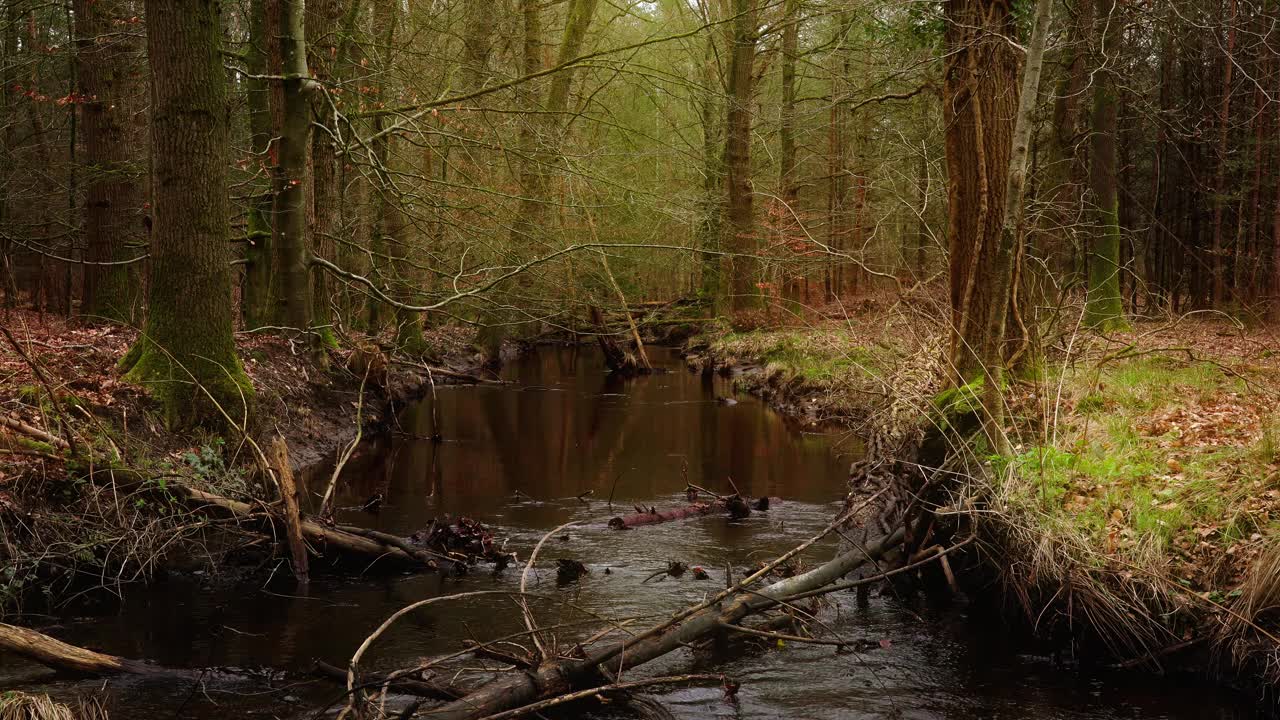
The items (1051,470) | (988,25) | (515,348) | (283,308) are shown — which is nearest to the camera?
(1051,470)

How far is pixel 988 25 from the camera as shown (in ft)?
23.2

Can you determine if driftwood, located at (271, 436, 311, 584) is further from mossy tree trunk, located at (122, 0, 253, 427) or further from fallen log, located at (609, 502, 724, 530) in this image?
fallen log, located at (609, 502, 724, 530)

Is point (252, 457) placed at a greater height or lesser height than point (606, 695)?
greater

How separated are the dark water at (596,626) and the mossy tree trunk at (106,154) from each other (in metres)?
5.77

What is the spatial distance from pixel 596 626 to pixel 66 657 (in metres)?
3.02

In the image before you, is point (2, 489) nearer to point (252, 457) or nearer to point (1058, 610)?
point (252, 457)

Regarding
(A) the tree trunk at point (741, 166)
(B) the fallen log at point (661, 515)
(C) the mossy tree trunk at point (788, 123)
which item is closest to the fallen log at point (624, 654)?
(B) the fallen log at point (661, 515)

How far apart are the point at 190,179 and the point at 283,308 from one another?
4.14 metres

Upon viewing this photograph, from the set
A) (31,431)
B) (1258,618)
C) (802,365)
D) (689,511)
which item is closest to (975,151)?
(1258,618)

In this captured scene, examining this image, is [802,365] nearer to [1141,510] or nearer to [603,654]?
[1141,510]

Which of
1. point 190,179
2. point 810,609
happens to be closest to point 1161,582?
point 810,609

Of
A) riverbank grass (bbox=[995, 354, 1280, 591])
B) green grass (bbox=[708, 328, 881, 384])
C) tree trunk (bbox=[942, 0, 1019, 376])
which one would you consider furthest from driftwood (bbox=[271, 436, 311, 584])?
green grass (bbox=[708, 328, 881, 384])

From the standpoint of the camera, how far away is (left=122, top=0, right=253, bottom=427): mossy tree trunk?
8344 mm

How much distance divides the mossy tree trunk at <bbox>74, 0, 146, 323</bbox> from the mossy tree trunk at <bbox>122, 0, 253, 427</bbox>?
527cm
